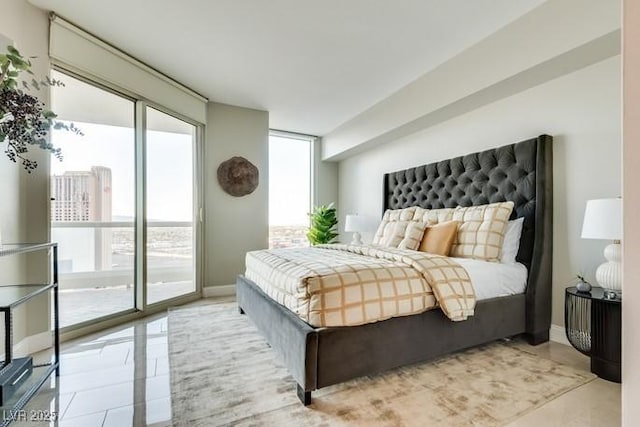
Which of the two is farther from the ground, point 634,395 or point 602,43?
point 602,43

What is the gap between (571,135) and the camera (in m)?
2.49

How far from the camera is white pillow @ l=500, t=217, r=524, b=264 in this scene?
2.65 metres

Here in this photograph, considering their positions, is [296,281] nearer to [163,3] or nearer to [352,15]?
[352,15]

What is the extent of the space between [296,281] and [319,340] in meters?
0.38

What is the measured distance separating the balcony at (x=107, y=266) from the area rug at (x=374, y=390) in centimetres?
113

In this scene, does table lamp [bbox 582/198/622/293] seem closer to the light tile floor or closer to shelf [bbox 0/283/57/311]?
the light tile floor

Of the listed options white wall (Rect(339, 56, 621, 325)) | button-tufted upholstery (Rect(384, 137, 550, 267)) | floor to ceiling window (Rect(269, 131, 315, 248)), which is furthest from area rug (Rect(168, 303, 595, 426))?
floor to ceiling window (Rect(269, 131, 315, 248))

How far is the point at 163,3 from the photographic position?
2.27 m

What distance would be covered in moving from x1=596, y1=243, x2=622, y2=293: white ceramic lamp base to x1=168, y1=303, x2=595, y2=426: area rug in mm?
604

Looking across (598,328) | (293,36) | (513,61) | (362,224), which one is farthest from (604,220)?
(362,224)

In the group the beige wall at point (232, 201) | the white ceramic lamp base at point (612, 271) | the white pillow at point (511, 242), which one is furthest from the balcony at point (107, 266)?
the white ceramic lamp base at point (612, 271)

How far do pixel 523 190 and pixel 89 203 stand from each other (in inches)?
158

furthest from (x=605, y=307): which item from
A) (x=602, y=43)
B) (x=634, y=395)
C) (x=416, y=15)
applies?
(x=416, y=15)

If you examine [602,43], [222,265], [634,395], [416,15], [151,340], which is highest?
[416,15]
